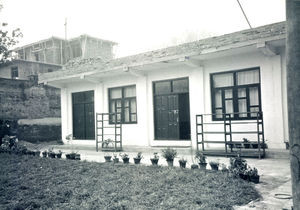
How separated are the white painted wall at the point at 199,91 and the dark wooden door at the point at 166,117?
23 centimetres

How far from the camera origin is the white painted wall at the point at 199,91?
27.7 feet

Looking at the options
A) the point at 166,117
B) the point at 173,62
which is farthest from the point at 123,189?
the point at 166,117

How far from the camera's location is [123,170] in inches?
265

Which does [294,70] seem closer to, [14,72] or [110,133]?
[110,133]

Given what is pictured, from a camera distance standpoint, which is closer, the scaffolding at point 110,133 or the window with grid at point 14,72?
the scaffolding at point 110,133

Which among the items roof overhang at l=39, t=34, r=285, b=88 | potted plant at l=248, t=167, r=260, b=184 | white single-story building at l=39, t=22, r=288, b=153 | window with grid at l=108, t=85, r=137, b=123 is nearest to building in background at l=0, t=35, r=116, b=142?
white single-story building at l=39, t=22, r=288, b=153

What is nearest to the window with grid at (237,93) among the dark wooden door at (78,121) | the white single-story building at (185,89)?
the white single-story building at (185,89)

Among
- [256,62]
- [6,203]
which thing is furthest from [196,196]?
[256,62]

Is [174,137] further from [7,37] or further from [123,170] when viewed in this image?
[7,37]

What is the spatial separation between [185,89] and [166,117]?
1.35 meters

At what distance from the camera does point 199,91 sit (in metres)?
10.1

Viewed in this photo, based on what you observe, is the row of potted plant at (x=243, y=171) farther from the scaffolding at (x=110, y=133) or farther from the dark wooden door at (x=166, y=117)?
the scaffolding at (x=110, y=133)

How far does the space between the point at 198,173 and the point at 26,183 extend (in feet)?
11.8

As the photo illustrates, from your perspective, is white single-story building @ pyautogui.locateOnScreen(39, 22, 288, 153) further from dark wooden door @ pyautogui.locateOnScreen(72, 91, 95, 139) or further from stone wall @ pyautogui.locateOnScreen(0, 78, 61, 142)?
stone wall @ pyautogui.locateOnScreen(0, 78, 61, 142)
